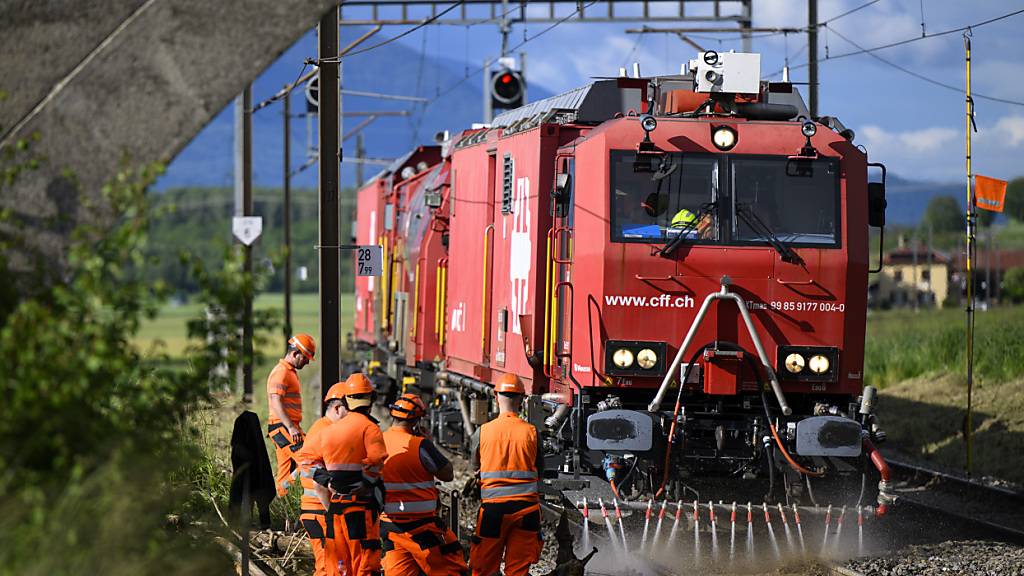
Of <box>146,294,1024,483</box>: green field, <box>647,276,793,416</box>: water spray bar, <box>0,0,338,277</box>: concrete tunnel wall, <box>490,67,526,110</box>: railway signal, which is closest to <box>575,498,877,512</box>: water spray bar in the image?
<box>647,276,793,416</box>: water spray bar

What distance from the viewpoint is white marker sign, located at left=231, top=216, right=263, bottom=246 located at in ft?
75.9

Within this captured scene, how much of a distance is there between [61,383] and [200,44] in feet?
6.19

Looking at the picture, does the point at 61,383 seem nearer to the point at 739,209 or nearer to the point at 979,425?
the point at 739,209

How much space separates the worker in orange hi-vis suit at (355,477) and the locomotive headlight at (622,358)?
3.13 metres

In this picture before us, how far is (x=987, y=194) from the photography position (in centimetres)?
1906

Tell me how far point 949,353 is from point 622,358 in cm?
1861

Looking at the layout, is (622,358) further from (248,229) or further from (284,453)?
(248,229)

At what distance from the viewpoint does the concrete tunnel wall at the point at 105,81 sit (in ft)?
21.3

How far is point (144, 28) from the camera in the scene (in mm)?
6656

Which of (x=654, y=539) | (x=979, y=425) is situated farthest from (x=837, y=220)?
(x=979, y=425)

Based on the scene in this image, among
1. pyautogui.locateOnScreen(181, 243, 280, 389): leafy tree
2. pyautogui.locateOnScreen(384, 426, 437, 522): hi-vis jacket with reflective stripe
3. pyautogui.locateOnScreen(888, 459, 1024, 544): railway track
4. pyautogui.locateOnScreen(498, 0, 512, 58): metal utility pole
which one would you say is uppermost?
pyautogui.locateOnScreen(498, 0, 512, 58): metal utility pole

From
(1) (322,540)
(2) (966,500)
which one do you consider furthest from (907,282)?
(1) (322,540)

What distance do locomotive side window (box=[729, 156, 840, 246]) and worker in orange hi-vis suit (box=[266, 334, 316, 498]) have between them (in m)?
4.09

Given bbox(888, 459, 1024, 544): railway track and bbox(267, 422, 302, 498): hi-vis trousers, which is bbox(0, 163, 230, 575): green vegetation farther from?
bbox(888, 459, 1024, 544): railway track
